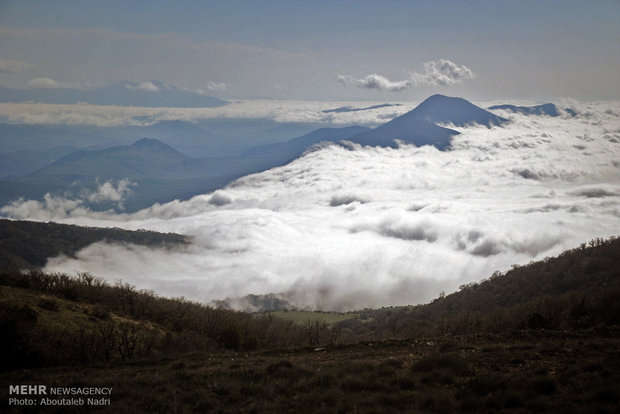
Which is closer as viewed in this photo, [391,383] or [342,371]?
Answer: [391,383]

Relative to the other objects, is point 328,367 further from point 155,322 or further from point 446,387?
point 155,322

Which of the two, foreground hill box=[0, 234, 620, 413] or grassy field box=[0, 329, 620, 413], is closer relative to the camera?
grassy field box=[0, 329, 620, 413]

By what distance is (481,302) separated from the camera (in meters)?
98.2

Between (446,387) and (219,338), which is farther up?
(446,387)

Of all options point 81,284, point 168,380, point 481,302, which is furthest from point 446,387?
point 481,302

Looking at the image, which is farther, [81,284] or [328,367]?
[81,284]

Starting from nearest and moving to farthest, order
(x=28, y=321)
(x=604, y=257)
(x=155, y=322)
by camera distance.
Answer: (x=28, y=321) → (x=155, y=322) → (x=604, y=257)

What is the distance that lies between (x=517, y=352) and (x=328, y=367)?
818 cm

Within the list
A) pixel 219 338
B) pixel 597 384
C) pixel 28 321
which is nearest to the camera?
pixel 597 384

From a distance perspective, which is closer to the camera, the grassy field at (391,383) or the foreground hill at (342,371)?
the grassy field at (391,383)

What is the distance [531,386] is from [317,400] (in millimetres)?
6474

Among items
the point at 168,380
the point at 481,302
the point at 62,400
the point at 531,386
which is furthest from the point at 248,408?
the point at 481,302

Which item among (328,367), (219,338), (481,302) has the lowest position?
(481,302)

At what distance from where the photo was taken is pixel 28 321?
83.3 feet
